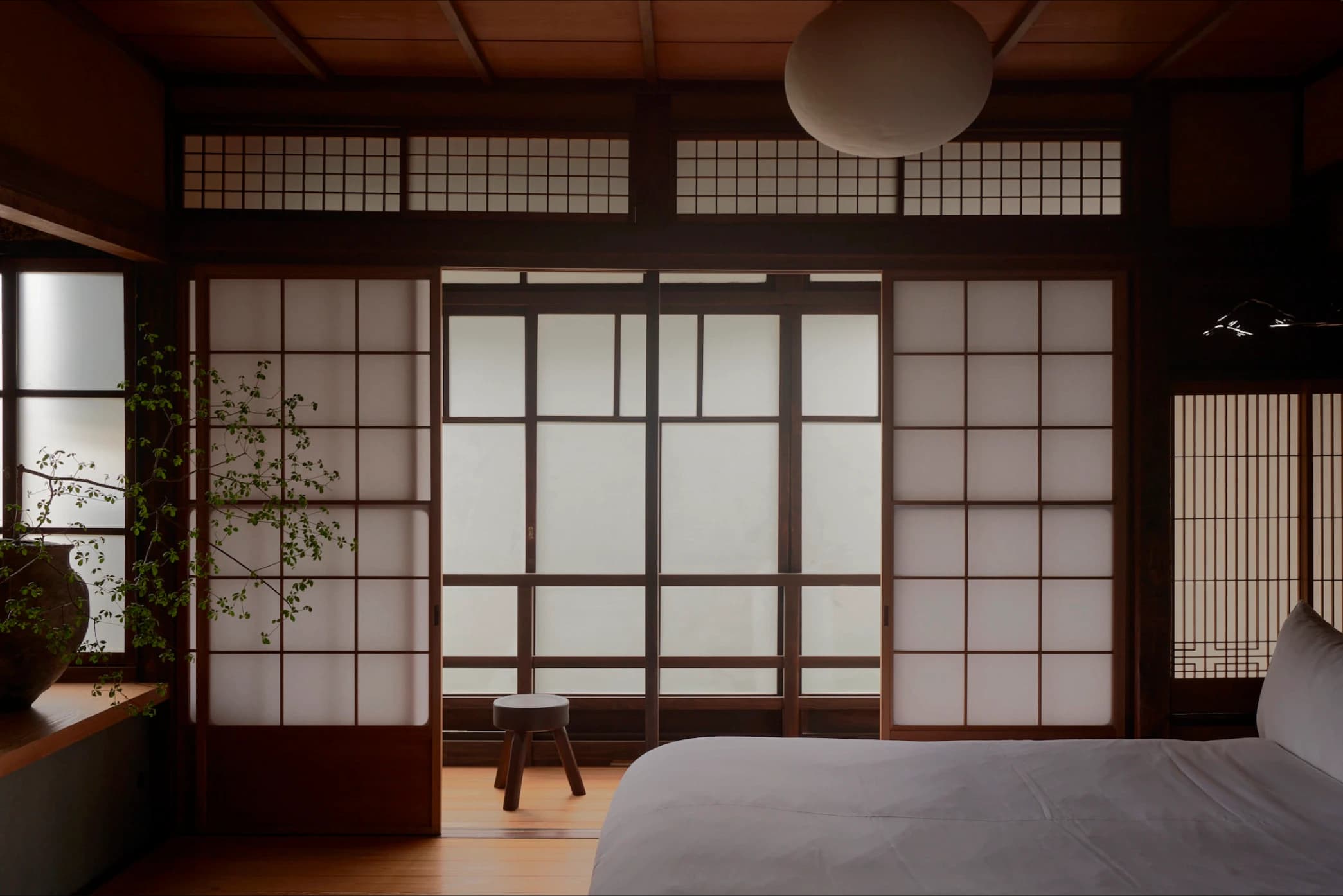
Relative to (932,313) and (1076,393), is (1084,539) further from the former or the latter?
(932,313)

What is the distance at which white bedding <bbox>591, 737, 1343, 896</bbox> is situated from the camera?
63.4 inches

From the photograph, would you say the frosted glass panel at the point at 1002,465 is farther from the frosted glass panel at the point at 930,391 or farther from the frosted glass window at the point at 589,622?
the frosted glass window at the point at 589,622

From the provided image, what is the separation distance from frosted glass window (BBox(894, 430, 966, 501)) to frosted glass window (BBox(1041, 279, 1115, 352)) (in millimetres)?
567

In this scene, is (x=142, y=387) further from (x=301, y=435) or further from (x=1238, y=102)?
(x=1238, y=102)

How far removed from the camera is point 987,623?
3.71m

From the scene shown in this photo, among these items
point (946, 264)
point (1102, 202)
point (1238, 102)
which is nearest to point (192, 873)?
point (946, 264)

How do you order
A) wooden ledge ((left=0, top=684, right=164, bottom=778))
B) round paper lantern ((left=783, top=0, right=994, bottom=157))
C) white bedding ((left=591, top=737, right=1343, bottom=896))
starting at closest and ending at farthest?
round paper lantern ((left=783, top=0, right=994, bottom=157)) → white bedding ((left=591, top=737, right=1343, bottom=896)) → wooden ledge ((left=0, top=684, right=164, bottom=778))

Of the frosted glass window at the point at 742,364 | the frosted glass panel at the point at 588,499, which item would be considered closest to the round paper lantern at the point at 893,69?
the frosted glass window at the point at 742,364

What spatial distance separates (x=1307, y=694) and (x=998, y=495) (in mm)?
1563

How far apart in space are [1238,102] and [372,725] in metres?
4.35

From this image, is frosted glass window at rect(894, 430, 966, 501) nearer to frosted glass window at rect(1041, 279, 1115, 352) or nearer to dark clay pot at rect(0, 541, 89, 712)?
frosted glass window at rect(1041, 279, 1115, 352)

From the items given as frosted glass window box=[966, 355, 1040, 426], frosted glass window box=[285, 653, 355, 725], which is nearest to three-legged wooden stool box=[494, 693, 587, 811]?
frosted glass window box=[285, 653, 355, 725]

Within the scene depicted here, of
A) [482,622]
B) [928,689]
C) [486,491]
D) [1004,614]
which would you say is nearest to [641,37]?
[1004,614]

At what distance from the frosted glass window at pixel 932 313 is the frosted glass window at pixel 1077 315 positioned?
354 millimetres
